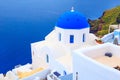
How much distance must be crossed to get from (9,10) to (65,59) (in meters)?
33.3

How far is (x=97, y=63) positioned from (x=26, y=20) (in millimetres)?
32181

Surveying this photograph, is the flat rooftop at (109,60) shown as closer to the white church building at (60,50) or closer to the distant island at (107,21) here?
the white church building at (60,50)

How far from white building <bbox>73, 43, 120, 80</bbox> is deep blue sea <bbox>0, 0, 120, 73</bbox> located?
1415 centimetres

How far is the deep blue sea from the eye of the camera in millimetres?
25562

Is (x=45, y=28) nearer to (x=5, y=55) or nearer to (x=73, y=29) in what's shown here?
(x=5, y=55)

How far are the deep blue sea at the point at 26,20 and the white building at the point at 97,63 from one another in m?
14.1

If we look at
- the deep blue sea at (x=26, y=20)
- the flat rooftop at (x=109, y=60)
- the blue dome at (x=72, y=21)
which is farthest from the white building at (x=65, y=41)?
the deep blue sea at (x=26, y=20)

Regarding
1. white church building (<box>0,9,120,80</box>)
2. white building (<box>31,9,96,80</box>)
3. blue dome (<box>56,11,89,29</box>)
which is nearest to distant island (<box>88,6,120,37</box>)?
white church building (<box>0,9,120,80</box>)

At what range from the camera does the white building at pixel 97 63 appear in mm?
8430

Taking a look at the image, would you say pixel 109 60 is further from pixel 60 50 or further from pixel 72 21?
pixel 72 21

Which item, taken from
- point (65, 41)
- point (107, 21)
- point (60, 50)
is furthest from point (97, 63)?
point (107, 21)

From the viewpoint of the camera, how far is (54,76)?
1496 cm

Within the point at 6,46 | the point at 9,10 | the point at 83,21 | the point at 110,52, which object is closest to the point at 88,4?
the point at 9,10

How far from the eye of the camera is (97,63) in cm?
878
